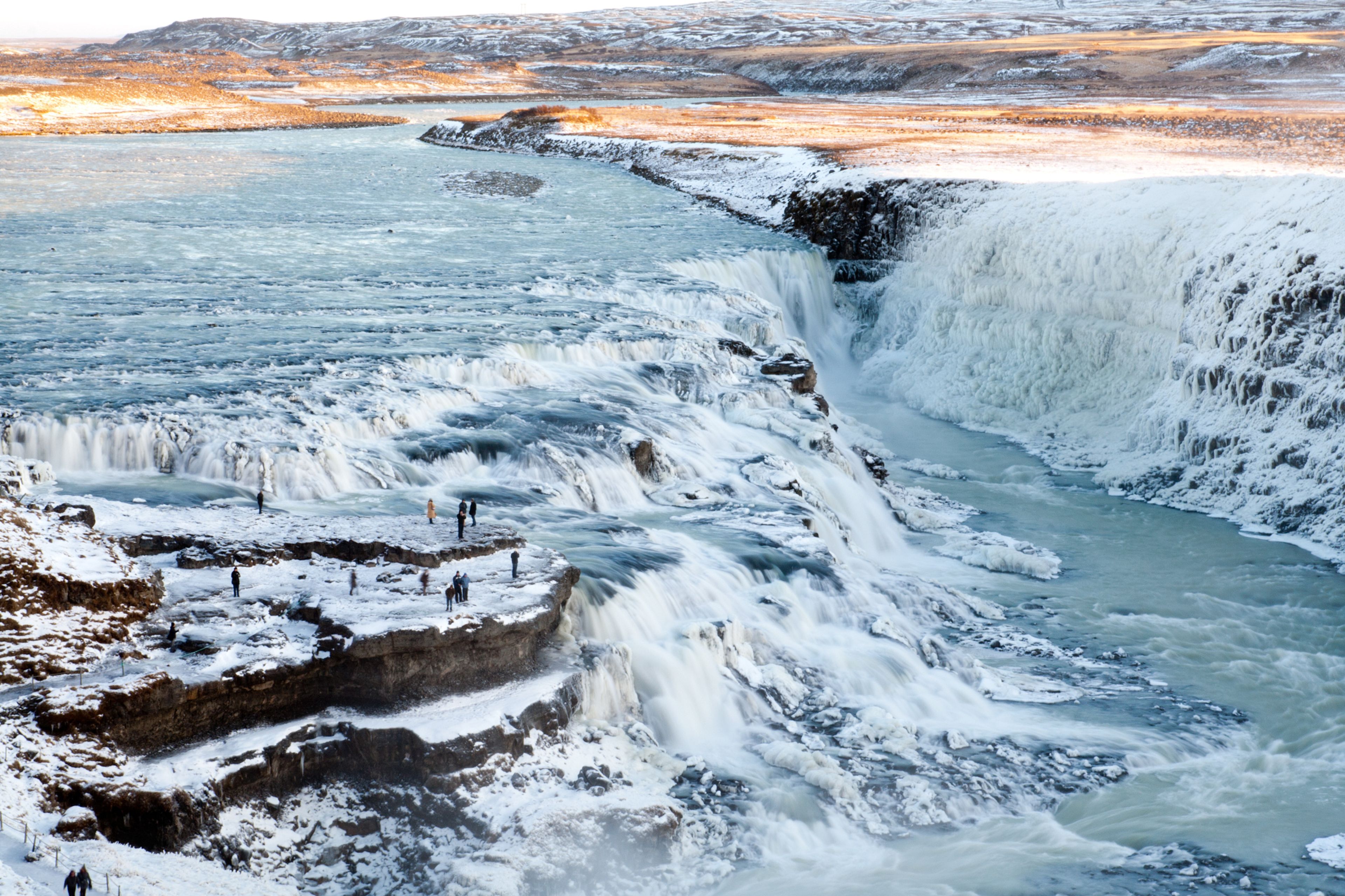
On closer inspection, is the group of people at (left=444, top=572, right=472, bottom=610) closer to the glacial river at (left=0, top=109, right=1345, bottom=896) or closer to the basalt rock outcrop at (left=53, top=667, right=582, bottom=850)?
the basalt rock outcrop at (left=53, top=667, right=582, bottom=850)

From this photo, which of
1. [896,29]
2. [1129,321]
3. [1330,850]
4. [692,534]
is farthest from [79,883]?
[896,29]

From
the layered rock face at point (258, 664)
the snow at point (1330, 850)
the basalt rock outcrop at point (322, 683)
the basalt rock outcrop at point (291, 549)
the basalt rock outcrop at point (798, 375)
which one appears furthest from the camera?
the basalt rock outcrop at point (798, 375)

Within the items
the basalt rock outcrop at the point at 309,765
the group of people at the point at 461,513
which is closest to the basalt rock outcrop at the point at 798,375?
the group of people at the point at 461,513

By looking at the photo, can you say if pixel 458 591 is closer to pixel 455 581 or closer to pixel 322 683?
pixel 455 581

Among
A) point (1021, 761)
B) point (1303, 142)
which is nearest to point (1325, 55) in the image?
point (1303, 142)

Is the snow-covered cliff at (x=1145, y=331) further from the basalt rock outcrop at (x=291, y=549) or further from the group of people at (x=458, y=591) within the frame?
the group of people at (x=458, y=591)
